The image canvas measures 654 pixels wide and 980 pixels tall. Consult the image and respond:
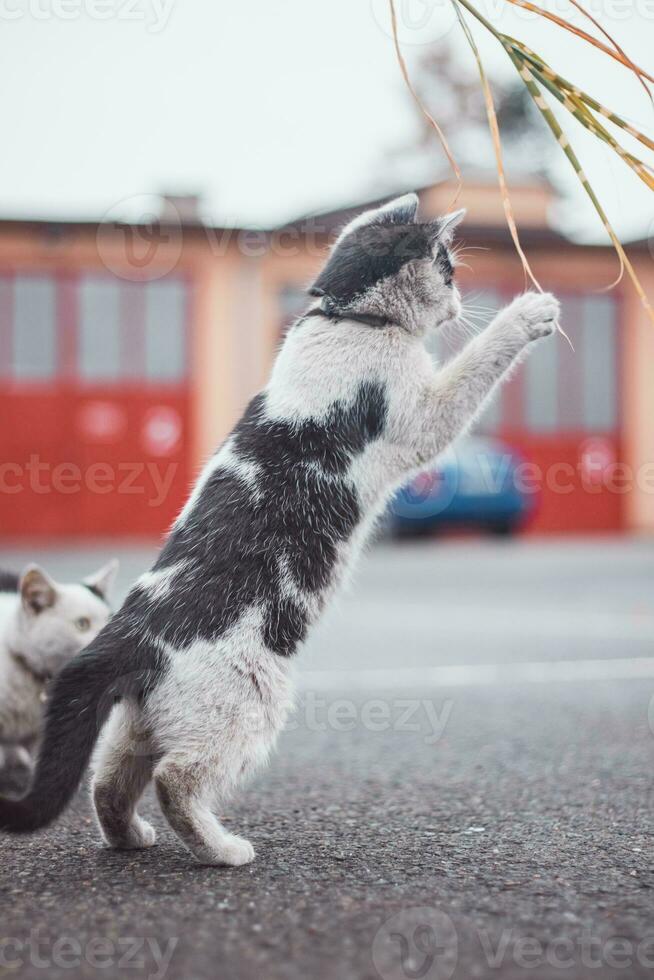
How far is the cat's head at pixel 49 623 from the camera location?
11.1 feet

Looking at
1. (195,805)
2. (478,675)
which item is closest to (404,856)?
(195,805)

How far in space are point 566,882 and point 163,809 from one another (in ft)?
2.86

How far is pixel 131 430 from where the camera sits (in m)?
17.7

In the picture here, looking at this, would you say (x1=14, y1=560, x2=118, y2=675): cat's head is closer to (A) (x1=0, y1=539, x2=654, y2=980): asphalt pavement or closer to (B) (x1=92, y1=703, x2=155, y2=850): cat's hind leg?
(A) (x1=0, y1=539, x2=654, y2=980): asphalt pavement

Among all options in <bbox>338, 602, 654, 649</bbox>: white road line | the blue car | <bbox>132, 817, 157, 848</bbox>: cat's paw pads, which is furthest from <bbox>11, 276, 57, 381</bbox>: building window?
<bbox>132, 817, 157, 848</bbox>: cat's paw pads

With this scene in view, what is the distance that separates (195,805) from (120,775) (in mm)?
242

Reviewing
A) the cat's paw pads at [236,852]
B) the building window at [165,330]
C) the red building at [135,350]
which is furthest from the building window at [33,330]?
the cat's paw pads at [236,852]

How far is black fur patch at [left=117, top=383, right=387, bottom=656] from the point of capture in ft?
8.07

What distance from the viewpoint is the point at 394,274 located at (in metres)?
2.92

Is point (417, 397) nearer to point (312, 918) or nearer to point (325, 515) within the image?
point (325, 515)

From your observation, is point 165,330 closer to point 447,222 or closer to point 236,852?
point 447,222

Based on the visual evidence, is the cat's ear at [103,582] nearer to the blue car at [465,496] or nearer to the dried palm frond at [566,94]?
the dried palm frond at [566,94]

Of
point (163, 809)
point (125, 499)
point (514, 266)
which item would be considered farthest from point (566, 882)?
point (514, 266)

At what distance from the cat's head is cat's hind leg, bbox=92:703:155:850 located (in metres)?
0.85
